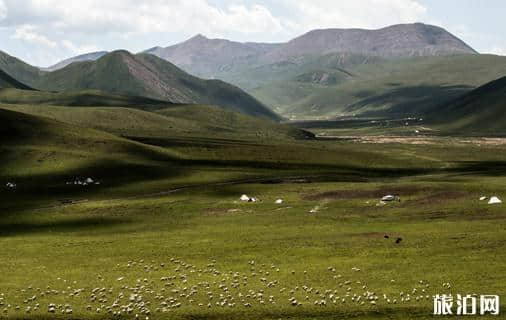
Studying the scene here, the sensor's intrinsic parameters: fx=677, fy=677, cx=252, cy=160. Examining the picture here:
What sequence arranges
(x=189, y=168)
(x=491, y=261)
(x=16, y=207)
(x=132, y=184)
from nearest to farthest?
(x=491, y=261) < (x=16, y=207) < (x=132, y=184) < (x=189, y=168)

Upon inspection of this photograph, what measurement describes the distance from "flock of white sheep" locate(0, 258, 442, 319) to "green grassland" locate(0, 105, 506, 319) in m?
0.17

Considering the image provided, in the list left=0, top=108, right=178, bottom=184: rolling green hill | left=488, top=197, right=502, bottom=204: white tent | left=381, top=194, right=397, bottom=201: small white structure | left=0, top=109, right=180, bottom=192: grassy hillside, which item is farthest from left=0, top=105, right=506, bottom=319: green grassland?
left=488, top=197, right=502, bottom=204: white tent

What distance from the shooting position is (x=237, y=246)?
8219 cm

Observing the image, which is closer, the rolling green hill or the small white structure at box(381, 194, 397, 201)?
the small white structure at box(381, 194, 397, 201)

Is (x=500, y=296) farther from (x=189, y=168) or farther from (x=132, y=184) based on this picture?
(x=189, y=168)

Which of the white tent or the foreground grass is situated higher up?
the white tent

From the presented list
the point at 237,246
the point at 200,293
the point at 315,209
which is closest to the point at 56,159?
the point at 315,209

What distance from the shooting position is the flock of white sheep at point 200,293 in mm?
54581

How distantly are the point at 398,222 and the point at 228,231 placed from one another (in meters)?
24.7

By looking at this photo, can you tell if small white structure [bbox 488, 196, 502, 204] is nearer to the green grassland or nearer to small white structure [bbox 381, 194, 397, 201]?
the green grassland

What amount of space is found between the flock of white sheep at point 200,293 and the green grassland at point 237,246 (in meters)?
0.17

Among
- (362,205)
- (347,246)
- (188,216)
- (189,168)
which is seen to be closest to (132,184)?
(189,168)

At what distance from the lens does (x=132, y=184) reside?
6176 inches

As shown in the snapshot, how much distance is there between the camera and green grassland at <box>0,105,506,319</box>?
55.8 m
